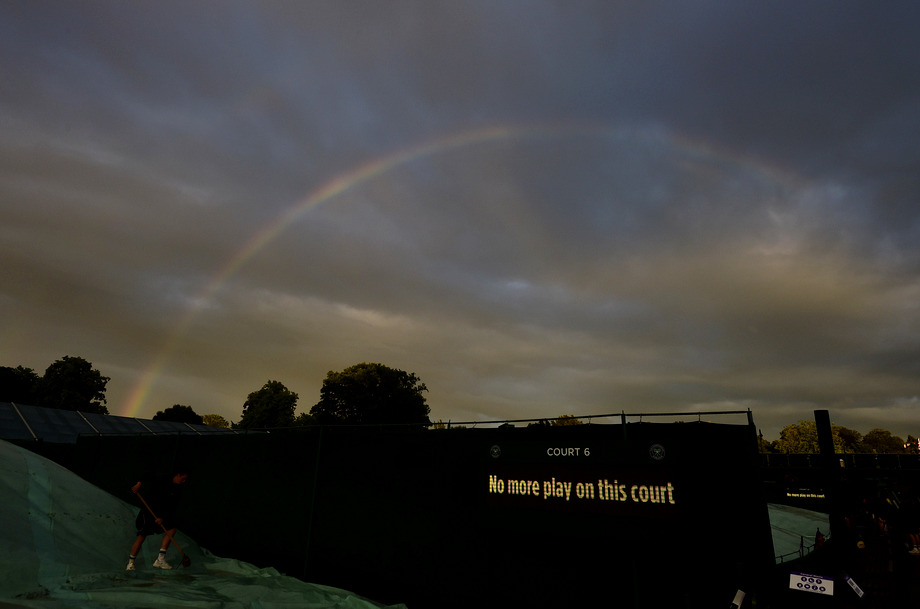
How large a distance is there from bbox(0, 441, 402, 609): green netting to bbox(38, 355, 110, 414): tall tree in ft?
237

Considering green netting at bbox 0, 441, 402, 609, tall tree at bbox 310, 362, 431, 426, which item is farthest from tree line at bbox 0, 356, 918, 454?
green netting at bbox 0, 441, 402, 609

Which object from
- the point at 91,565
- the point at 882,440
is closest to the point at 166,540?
the point at 91,565

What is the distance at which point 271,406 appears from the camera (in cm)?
8369

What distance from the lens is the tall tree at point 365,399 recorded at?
200 feet

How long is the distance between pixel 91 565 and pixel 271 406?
3107 inches

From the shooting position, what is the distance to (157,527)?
10500mm

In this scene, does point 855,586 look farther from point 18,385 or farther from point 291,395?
point 18,385

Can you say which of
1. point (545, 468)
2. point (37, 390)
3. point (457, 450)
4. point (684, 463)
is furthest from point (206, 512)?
point (37, 390)

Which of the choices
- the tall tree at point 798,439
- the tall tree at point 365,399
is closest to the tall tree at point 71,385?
the tall tree at point 365,399

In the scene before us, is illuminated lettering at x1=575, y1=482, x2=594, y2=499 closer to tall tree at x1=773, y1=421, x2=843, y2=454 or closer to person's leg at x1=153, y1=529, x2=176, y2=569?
person's leg at x1=153, y1=529, x2=176, y2=569

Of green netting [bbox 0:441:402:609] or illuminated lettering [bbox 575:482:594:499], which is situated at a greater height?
illuminated lettering [bbox 575:482:594:499]

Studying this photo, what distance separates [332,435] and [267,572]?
9.90 feet

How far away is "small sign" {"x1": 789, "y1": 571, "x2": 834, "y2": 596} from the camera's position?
495 centimetres

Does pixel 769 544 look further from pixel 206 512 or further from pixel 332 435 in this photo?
pixel 206 512
